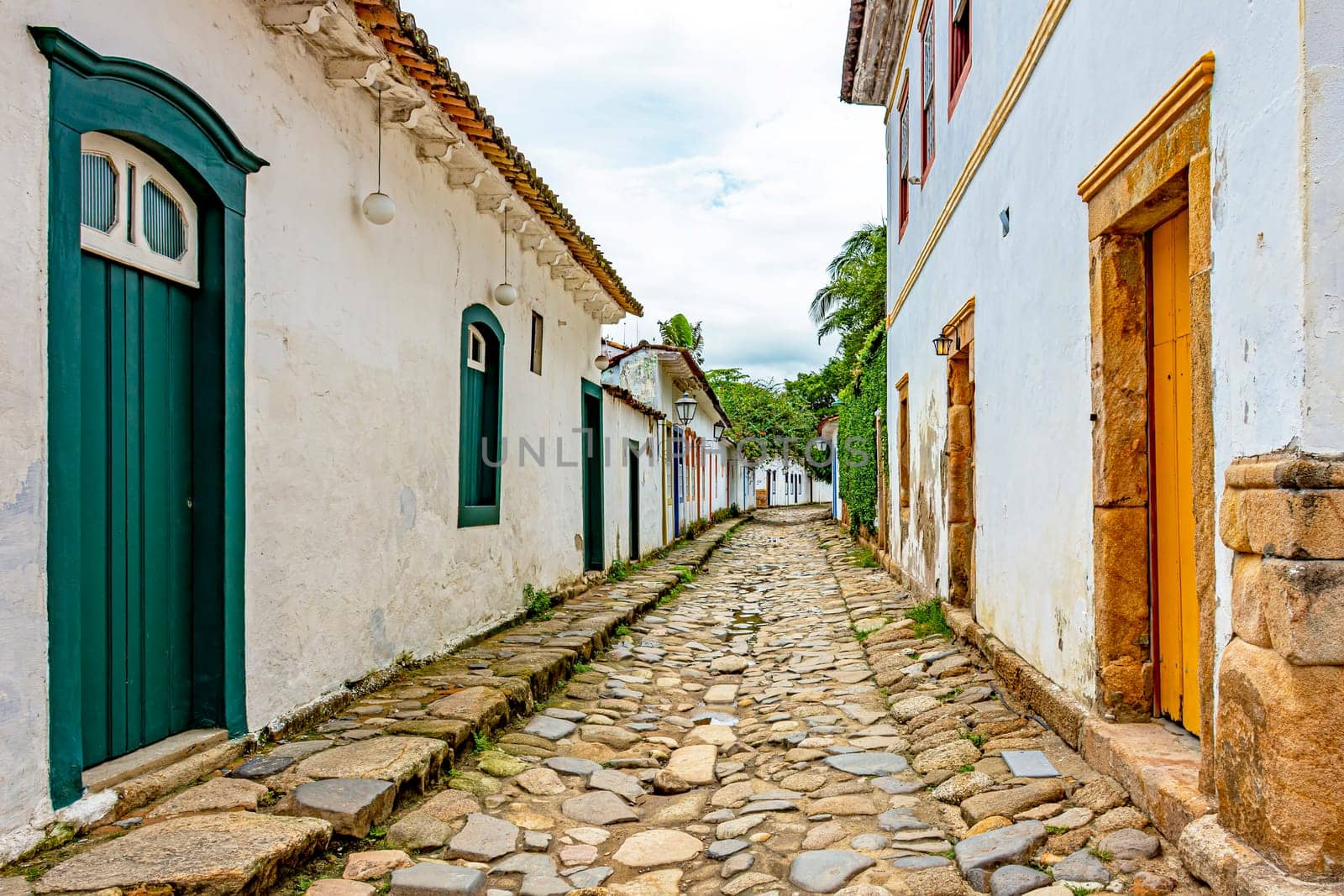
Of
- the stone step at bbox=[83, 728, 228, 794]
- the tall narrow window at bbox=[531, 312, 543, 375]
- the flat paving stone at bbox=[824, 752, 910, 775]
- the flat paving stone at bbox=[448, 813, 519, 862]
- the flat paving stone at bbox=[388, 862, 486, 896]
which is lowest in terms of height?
the flat paving stone at bbox=[824, 752, 910, 775]

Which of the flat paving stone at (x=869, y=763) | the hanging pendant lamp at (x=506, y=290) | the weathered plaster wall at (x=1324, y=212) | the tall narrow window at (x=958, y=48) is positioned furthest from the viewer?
the hanging pendant lamp at (x=506, y=290)

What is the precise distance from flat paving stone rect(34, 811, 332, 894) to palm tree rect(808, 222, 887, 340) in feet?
66.2

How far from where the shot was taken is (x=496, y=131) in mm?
6121

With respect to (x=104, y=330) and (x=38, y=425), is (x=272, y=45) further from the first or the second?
(x=38, y=425)

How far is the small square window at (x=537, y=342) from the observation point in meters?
8.56

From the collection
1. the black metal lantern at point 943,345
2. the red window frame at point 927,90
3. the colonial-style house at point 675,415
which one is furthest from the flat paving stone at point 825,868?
the colonial-style house at point 675,415

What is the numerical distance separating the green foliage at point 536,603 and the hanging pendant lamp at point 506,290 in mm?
2508

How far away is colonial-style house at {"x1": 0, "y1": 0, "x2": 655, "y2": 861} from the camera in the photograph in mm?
2836

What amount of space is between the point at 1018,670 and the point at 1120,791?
5.09 feet

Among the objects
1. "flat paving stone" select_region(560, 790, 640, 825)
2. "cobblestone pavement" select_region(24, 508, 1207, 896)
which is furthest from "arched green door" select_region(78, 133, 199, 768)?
"flat paving stone" select_region(560, 790, 640, 825)

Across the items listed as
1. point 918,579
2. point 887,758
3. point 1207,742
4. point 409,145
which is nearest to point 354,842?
point 887,758

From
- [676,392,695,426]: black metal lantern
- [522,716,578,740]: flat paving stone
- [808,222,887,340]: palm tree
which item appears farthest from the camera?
[808,222,887,340]: palm tree

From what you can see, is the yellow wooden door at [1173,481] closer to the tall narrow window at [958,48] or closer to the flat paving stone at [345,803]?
the flat paving stone at [345,803]

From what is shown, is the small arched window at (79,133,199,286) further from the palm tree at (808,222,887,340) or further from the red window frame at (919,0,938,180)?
the palm tree at (808,222,887,340)
